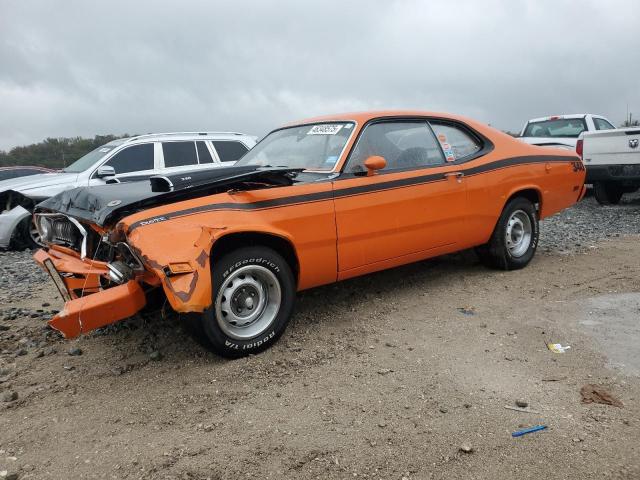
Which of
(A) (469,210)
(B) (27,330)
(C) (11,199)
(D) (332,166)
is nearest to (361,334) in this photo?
(D) (332,166)

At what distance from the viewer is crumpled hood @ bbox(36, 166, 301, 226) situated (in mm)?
3391

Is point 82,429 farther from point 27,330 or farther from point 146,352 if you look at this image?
point 27,330

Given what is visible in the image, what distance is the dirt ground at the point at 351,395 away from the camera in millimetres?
2432

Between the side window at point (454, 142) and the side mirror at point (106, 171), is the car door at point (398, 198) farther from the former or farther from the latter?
the side mirror at point (106, 171)

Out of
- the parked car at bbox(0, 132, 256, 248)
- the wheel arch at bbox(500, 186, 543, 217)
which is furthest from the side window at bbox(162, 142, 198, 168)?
the wheel arch at bbox(500, 186, 543, 217)

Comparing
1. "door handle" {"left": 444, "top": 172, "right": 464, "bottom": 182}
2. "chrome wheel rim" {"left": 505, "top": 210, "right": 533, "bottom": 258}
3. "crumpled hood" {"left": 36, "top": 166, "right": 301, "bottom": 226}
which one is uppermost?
"crumpled hood" {"left": 36, "top": 166, "right": 301, "bottom": 226}

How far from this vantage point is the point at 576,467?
2.33 m

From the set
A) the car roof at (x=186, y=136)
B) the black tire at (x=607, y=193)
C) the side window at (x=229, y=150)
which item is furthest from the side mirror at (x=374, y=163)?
the black tire at (x=607, y=193)

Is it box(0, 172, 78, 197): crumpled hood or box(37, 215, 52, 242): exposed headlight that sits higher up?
box(0, 172, 78, 197): crumpled hood

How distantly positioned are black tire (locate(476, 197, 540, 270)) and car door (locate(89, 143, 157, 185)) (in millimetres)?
5313

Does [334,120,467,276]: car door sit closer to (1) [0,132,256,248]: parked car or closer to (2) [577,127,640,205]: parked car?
(1) [0,132,256,248]: parked car

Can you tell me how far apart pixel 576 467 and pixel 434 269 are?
11.4 feet

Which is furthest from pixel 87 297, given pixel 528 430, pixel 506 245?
pixel 506 245

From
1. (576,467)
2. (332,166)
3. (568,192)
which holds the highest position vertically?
(332,166)
